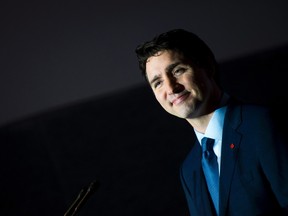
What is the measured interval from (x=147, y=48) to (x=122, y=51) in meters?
0.34

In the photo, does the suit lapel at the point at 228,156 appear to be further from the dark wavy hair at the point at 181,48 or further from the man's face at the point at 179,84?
the dark wavy hair at the point at 181,48

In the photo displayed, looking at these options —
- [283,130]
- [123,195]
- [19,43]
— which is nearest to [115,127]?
[123,195]

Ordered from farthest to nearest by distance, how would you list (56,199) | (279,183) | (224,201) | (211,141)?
(56,199), (211,141), (224,201), (279,183)

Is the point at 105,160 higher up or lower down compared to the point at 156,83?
lower down

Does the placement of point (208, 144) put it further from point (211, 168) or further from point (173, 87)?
point (173, 87)

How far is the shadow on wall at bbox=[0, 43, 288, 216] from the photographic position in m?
1.41

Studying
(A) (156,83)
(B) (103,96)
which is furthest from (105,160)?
(A) (156,83)

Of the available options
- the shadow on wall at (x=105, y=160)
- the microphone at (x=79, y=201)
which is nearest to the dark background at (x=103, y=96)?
the shadow on wall at (x=105, y=160)

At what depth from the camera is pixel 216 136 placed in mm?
1086

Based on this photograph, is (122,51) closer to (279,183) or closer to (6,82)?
(6,82)

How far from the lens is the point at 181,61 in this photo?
43.1 inches

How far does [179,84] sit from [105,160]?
0.49m

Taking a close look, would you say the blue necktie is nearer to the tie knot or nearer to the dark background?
the tie knot

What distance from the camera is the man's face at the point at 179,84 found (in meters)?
1.08
